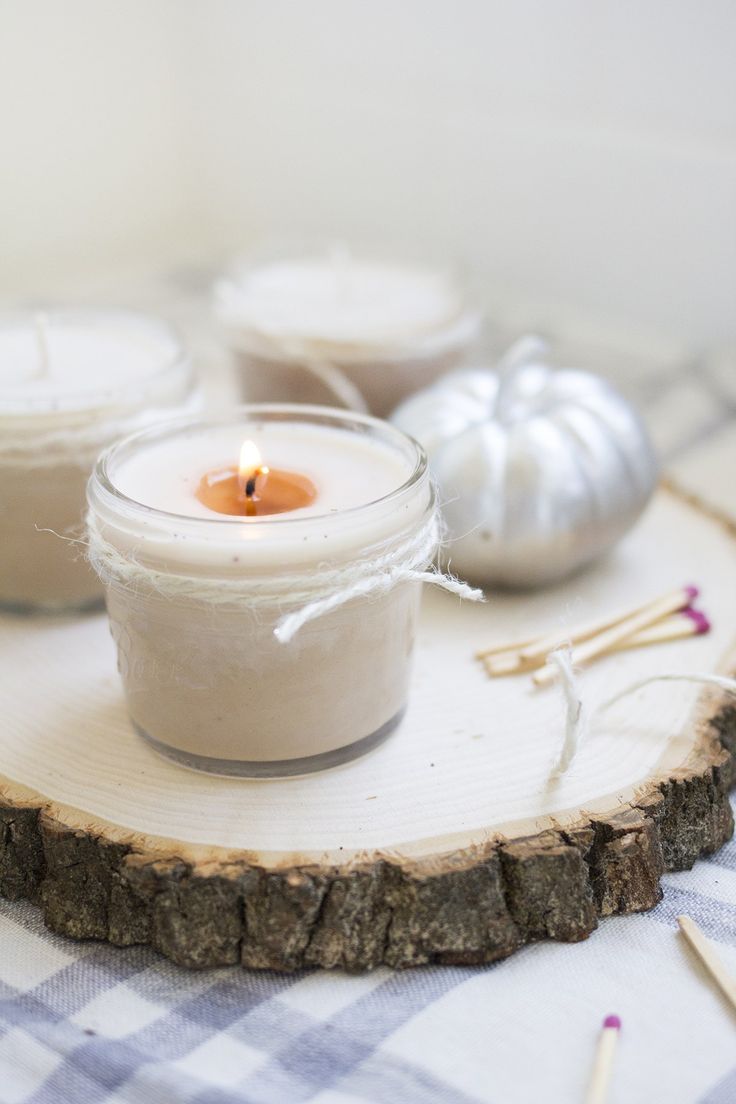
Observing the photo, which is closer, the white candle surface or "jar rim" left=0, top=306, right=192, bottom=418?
the white candle surface

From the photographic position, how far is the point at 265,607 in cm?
82

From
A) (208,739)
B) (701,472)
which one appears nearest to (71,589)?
(208,739)

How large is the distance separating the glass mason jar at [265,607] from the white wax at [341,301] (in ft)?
1.39

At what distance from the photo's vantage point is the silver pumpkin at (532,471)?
3.65 ft

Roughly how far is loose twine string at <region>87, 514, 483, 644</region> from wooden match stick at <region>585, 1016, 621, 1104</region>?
0.30 metres

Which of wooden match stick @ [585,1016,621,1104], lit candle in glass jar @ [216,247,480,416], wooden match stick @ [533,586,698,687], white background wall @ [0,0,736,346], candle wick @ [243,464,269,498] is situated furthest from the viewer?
white background wall @ [0,0,736,346]

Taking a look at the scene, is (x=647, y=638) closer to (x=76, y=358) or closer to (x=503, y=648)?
(x=503, y=648)

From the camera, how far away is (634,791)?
35.2 inches

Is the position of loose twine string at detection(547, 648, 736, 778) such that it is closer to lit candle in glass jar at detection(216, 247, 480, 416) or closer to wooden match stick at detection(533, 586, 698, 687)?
wooden match stick at detection(533, 586, 698, 687)

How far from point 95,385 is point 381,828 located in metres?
0.49

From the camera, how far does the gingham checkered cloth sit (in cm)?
76

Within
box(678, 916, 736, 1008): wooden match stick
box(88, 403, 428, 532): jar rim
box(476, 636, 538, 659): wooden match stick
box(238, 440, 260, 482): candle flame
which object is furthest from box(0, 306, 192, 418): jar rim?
box(678, 916, 736, 1008): wooden match stick

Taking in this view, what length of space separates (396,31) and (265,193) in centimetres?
38

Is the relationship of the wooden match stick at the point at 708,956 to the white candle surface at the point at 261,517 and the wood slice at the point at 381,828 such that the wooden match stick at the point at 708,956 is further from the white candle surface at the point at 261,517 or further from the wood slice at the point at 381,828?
the white candle surface at the point at 261,517
